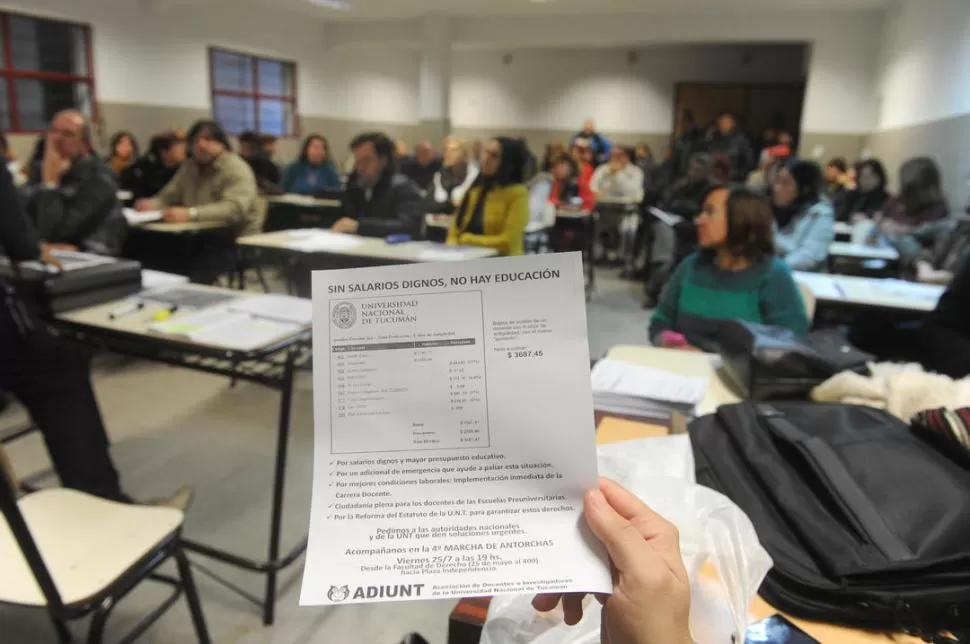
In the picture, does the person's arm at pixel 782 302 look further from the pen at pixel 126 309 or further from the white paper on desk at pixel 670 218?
the white paper on desk at pixel 670 218

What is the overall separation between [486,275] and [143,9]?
379 inches

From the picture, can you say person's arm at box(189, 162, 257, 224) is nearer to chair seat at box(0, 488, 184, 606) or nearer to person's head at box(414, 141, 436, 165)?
chair seat at box(0, 488, 184, 606)

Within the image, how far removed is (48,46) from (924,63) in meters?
9.38

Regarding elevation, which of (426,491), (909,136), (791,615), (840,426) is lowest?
(791,615)

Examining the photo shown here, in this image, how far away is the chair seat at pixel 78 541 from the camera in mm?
1216

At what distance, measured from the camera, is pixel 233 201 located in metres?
4.19

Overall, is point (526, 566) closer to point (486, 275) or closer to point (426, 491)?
point (426, 491)

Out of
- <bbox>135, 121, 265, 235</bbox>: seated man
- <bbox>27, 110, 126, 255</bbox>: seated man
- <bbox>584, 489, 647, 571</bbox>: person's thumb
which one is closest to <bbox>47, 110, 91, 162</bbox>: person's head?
<bbox>27, 110, 126, 255</bbox>: seated man

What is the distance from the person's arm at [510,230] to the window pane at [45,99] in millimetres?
6197

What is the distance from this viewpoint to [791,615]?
0.82 meters

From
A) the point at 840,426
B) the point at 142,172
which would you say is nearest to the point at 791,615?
the point at 840,426

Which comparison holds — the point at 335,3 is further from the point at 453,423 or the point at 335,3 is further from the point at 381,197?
the point at 453,423

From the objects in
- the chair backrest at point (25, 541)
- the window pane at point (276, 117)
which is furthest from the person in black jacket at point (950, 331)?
the window pane at point (276, 117)

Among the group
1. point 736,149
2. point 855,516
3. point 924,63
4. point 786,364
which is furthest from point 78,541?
point 736,149
